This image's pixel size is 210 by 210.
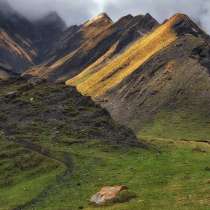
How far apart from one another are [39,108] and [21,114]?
6.09 meters

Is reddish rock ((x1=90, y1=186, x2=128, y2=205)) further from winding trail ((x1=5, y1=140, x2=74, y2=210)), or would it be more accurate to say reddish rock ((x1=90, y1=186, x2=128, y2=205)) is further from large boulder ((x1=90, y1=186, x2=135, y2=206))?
winding trail ((x1=5, y1=140, x2=74, y2=210))

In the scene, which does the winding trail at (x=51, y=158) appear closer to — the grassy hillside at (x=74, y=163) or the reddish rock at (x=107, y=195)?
the grassy hillside at (x=74, y=163)

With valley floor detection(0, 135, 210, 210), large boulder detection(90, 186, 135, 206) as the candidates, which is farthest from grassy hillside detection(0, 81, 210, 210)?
large boulder detection(90, 186, 135, 206)

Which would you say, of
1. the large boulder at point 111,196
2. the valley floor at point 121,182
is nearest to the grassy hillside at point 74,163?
the valley floor at point 121,182

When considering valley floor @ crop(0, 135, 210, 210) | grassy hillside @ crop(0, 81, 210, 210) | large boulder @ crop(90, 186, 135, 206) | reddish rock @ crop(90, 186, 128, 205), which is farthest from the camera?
grassy hillside @ crop(0, 81, 210, 210)

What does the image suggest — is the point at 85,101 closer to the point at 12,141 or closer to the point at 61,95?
the point at 61,95

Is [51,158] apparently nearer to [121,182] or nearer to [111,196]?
[121,182]

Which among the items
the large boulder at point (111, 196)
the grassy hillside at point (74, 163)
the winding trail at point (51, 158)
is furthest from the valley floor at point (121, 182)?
the large boulder at point (111, 196)

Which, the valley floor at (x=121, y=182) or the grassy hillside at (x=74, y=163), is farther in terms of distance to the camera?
the grassy hillside at (x=74, y=163)

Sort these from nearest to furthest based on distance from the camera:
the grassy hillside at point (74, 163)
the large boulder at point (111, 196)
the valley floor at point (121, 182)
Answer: the valley floor at point (121, 182), the large boulder at point (111, 196), the grassy hillside at point (74, 163)

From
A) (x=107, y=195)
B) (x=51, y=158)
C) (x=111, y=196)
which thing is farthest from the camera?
(x=51, y=158)

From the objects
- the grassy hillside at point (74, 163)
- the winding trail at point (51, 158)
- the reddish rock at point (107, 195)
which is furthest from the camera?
the winding trail at point (51, 158)

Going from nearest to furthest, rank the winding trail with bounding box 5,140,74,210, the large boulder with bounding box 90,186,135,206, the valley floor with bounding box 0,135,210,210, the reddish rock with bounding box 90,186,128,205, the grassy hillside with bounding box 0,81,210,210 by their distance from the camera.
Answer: the valley floor with bounding box 0,135,210,210
the large boulder with bounding box 90,186,135,206
the reddish rock with bounding box 90,186,128,205
the grassy hillside with bounding box 0,81,210,210
the winding trail with bounding box 5,140,74,210

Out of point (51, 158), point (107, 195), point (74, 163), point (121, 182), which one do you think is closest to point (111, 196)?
point (107, 195)
